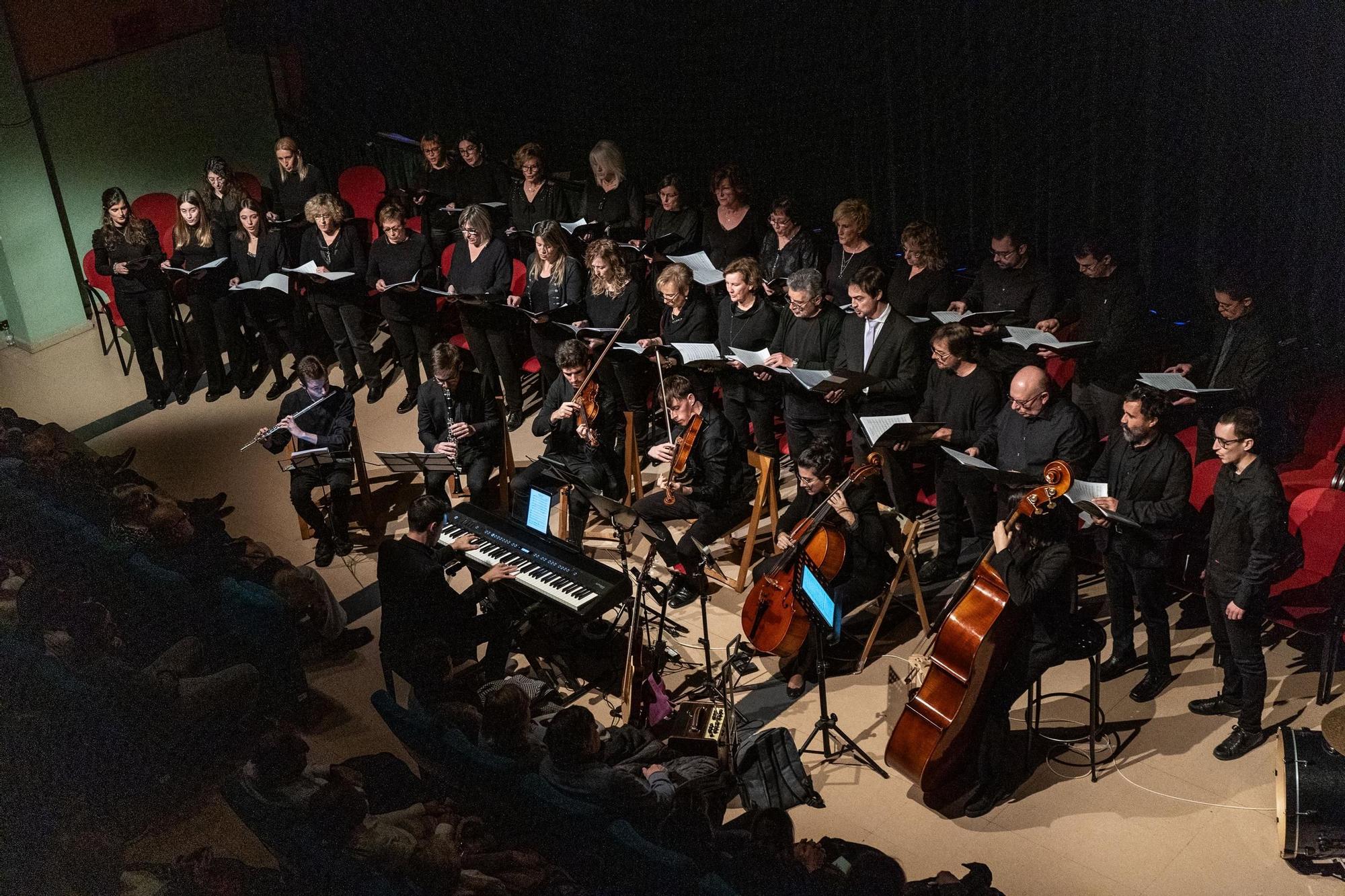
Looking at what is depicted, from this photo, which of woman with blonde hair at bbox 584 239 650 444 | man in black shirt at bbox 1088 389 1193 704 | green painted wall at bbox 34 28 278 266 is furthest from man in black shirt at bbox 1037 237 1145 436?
green painted wall at bbox 34 28 278 266

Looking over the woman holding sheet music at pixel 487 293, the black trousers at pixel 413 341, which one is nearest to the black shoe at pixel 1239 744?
the woman holding sheet music at pixel 487 293

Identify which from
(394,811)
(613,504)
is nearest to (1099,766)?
(613,504)

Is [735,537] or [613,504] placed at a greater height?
[613,504]

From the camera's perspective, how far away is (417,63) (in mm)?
11008

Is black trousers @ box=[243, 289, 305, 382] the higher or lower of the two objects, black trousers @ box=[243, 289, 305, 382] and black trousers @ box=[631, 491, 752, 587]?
the higher

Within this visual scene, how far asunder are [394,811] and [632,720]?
1.28 m

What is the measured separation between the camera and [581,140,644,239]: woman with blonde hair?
8.09 m

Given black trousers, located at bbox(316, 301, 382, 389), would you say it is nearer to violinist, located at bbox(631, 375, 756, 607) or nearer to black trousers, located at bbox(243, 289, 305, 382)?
black trousers, located at bbox(243, 289, 305, 382)

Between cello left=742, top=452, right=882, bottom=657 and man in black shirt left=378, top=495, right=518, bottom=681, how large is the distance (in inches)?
42.3

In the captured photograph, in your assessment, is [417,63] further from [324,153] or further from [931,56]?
[931,56]

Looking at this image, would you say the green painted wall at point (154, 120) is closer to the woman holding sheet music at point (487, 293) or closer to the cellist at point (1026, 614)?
the woman holding sheet music at point (487, 293)

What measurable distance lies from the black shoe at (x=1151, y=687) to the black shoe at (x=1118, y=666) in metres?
0.14

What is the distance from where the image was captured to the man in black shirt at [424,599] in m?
5.18

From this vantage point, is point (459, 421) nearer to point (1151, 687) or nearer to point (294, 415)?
point (294, 415)
